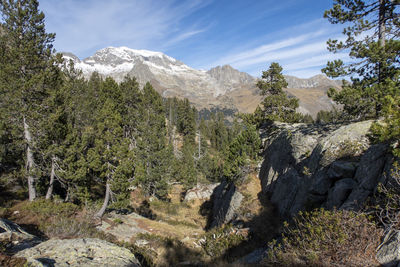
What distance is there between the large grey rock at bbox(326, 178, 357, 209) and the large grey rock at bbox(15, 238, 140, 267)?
792 centimetres

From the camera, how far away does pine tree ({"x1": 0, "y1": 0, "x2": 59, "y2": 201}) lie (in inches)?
569

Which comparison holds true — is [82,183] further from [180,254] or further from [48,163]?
[180,254]

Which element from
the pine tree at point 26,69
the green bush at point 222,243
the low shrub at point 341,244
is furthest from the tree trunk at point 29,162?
the low shrub at point 341,244

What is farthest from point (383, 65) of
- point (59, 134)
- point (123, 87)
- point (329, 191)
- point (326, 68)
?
point (123, 87)

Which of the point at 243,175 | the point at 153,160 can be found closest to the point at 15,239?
the point at 243,175

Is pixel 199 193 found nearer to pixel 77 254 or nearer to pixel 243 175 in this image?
pixel 243 175

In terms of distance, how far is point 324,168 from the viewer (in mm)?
10859

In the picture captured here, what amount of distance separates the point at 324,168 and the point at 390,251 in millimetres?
6693

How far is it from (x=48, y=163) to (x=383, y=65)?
73.0 feet

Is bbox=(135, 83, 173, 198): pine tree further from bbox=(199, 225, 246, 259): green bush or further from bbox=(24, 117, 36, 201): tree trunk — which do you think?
bbox=(199, 225, 246, 259): green bush

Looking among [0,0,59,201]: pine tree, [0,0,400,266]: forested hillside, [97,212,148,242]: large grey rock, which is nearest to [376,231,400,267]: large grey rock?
[0,0,400,266]: forested hillside

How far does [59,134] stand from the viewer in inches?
637

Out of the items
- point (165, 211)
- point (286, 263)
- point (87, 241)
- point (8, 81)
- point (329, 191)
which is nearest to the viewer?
point (286, 263)

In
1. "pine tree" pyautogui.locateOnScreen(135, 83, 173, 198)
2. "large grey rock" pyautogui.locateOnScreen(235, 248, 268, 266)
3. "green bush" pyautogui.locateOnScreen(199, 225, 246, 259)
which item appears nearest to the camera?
"large grey rock" pyautogui.locateOnScreen(235, 248, 268, 266)
